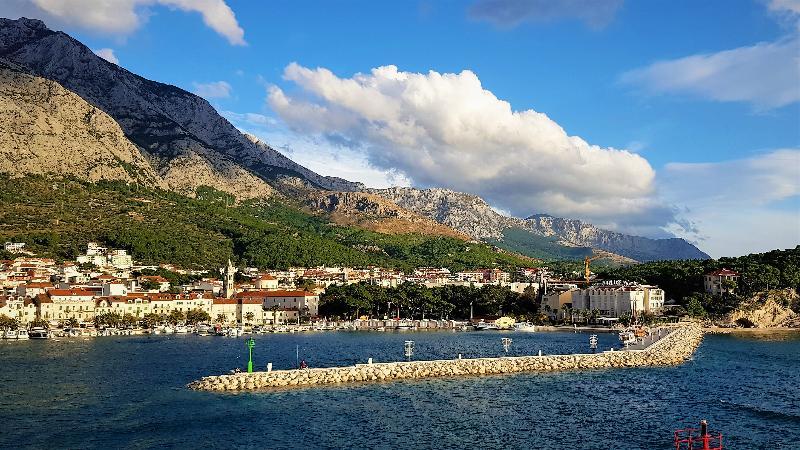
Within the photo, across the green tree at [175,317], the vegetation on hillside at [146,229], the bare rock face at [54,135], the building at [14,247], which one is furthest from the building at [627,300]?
the bare rock face at [54,135]

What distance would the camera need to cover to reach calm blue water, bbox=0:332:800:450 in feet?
113

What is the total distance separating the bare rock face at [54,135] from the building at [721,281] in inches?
5889

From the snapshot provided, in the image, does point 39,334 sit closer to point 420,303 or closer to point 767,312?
point 420,303

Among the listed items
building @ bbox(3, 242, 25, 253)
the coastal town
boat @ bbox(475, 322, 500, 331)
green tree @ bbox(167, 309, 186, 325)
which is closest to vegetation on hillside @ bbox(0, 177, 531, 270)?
building @ bbox(3, 242, 25, 253)

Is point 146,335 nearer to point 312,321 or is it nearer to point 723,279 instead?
point 312,321

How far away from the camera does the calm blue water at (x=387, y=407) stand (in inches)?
1358

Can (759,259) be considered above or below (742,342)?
above

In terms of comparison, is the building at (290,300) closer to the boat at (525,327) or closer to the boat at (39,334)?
the boat at (525,327)

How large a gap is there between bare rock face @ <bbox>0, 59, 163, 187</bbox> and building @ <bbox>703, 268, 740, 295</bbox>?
149573mm

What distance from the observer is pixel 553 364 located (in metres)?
59.4

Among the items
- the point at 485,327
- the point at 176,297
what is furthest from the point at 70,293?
the point at 485,327

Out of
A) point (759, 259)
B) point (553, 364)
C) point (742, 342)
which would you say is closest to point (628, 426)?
point (553, 364)

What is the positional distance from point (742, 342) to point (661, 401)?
47.5m

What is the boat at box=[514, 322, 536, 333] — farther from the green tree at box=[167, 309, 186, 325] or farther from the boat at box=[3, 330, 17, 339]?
the boat at box=[3, 330, 17, 339]
